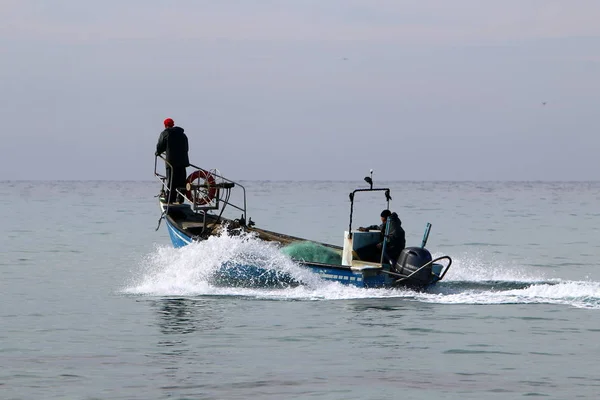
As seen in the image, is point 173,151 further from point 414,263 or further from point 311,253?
point 414,263

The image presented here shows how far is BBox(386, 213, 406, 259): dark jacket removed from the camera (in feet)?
69.2

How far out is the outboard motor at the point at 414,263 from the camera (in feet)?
67.8

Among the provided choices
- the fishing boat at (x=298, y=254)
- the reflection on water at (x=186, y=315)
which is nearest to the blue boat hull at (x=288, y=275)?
the fishing boat at (x=298, y=254)

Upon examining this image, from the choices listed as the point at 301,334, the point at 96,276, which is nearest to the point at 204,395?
the point at 301,334

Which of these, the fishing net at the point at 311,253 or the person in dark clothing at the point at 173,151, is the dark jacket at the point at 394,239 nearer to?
the fishing net at the point at 311,253

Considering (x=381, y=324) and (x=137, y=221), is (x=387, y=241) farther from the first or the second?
(x=137, y=221)

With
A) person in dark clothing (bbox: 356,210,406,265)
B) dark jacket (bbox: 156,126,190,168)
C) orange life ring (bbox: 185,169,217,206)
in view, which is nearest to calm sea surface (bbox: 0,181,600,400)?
person in dark clothing (bbox: 356,210,406,265)

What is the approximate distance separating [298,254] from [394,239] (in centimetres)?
253

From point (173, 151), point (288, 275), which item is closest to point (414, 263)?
point (288, 275)

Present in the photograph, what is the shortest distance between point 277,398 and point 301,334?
476 centimetres

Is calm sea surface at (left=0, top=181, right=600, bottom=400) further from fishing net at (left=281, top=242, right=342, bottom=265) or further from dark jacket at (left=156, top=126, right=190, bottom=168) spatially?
dark jacket at (left=156, top=126, right=190, bottom=168)

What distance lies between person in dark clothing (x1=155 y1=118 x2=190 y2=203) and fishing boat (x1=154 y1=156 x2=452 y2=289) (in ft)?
0.69

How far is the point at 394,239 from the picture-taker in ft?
69.3

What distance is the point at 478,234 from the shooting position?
48.2m
